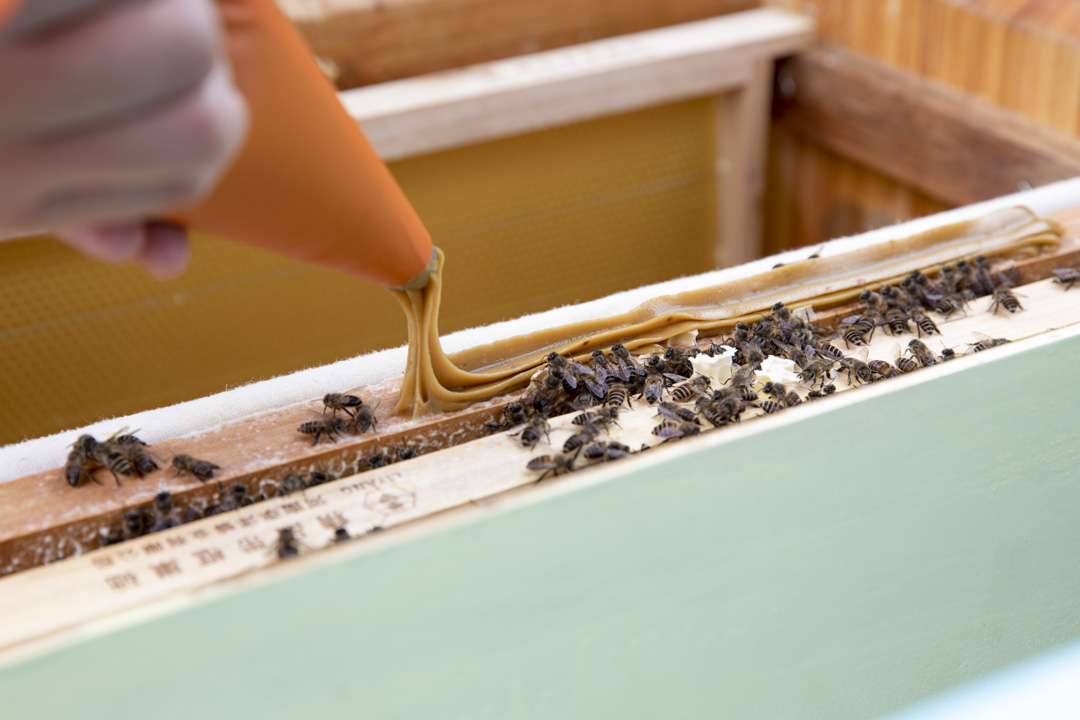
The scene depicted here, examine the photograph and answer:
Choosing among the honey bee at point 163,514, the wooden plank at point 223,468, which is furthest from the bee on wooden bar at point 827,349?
the honey bee at point 163,514

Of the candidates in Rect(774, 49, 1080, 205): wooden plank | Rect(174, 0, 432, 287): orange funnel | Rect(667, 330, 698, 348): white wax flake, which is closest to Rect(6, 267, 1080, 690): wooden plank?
Rect(667, 330, 698, 348): white wax flake

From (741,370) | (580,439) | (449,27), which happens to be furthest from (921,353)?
(449,27)

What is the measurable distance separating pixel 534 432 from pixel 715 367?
371 mm

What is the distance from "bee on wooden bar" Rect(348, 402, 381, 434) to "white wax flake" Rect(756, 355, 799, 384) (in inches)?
26.8

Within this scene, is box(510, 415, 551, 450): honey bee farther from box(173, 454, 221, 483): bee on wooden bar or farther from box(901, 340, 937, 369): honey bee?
box(901, 340, 937, 369): honey bee

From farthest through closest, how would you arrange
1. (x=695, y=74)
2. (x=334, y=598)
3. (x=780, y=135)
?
(x=780, y=135) < (x=695, y=74) < (x=334, y=598)

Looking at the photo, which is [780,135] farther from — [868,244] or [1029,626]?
[1029,626]

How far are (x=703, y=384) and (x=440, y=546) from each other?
651 millimetres

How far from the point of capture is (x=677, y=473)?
129cm

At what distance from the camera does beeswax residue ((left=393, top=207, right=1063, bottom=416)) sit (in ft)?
5.31

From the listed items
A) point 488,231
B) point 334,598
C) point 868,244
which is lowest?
point 334,598

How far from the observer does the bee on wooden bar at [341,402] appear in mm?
1620

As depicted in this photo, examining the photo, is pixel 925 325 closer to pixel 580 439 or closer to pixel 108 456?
pixel 580 439

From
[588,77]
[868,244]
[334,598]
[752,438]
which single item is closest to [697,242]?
[588,77]
